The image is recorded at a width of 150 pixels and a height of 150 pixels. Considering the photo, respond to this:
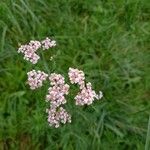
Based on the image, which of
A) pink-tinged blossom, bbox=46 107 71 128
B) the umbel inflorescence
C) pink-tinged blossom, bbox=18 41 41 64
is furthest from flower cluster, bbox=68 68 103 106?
pink-tinged blossom, bbox=18 41 41 64

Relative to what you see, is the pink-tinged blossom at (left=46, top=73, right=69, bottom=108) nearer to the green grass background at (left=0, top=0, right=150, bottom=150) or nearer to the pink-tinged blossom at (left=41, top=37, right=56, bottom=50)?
the green grass background at (left=0, top=0, right=150, bottom=150)

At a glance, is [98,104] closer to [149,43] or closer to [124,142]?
[124,142]

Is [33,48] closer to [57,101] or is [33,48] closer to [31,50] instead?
Result: [31,50]

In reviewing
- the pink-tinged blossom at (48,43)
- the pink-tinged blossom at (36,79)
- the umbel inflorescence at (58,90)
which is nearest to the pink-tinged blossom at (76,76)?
the umbel inflorescence at (58,90)

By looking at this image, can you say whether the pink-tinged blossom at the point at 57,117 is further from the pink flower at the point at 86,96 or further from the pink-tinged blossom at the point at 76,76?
the pink-tinged blossom at the point at 76,76

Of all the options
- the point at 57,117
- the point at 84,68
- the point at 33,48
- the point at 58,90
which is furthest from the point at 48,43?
the point at 57,117

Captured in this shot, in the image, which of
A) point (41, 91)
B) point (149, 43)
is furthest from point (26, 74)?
point (149, 43)
